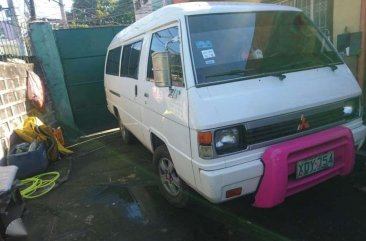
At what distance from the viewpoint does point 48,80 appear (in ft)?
25.5

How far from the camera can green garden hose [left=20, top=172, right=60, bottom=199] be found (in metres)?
4.49

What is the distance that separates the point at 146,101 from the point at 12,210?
1814mm

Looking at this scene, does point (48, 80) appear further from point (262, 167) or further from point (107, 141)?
point (262, 167)

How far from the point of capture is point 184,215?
3396 millimetres

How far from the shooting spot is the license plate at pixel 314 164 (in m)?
2.69

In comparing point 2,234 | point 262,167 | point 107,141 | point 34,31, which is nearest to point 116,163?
point 107,141

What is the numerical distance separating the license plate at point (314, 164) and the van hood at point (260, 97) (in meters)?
0.46

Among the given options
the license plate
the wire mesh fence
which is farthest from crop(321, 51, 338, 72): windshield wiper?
the wire mesh fence

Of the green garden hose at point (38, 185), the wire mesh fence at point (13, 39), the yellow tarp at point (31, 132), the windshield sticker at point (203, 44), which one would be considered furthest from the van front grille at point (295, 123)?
the wire mesh fence at point (13, 39)

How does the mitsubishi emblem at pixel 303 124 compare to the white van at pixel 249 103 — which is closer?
the white van at pixel 249 103

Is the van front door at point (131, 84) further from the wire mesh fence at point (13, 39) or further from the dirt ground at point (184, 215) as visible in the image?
the wire mesh fence at point (13, 39)

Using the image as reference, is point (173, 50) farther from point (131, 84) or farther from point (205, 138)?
point (131, 84)

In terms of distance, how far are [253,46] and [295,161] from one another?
1.18 metres

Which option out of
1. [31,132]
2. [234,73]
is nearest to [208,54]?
[234,73]
